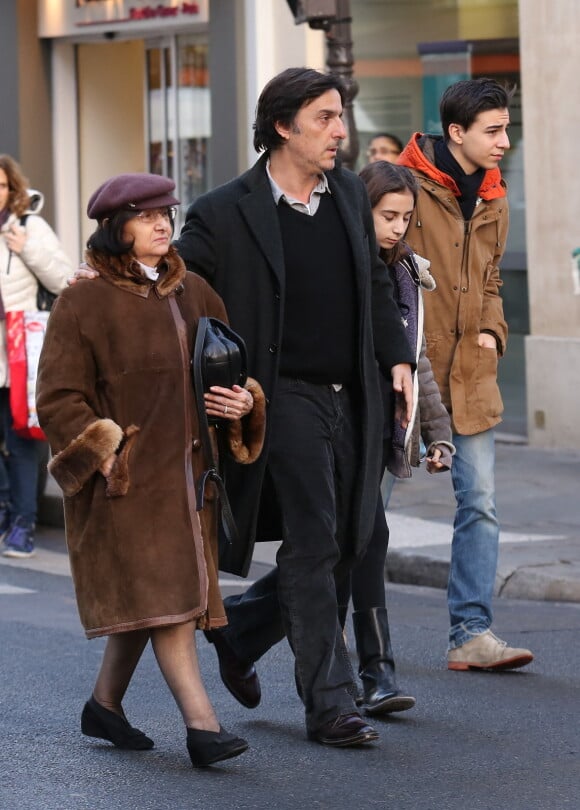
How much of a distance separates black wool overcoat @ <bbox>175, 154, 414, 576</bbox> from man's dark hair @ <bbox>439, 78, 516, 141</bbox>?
991 millimetres

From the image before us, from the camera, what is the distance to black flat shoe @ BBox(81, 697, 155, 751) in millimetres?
5457

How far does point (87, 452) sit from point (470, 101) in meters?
2.26

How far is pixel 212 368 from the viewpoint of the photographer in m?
5.12

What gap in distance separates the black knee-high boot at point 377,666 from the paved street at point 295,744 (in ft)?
0.26

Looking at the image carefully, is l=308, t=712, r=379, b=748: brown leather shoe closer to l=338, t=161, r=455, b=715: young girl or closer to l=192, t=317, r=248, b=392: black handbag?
l=338, t=161, r=455, b=715: young girl

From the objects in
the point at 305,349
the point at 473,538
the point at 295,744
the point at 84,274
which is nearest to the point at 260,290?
the point at 305,349

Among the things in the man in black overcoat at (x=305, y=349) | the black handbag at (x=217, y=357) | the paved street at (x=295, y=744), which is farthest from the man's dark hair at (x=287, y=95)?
the paved street at (x=295, y=744)

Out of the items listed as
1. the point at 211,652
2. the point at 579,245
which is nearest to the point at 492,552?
the point at 211,652

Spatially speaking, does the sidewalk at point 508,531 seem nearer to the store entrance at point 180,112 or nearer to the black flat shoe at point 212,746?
the black flat shoe at point 212,746

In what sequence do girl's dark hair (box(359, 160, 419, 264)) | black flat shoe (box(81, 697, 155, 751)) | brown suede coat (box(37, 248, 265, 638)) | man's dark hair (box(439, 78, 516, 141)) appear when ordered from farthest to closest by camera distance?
man's dark hair (box(439, 78, 516, 141)) → girl's dark hair (box(359, 160, 419, 264)) → black flat shoe (box(81, 697, 155, 751)) → brown suede coat (box(37, 248, 265, 638))

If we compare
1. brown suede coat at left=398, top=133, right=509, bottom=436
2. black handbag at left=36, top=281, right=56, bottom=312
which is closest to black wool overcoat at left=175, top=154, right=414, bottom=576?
brown suede coat at left=398, top=133, right=509, bottom=436

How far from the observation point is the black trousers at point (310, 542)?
18.0ft

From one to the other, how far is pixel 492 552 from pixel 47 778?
7.19 ft

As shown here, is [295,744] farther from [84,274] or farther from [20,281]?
[20,281]
